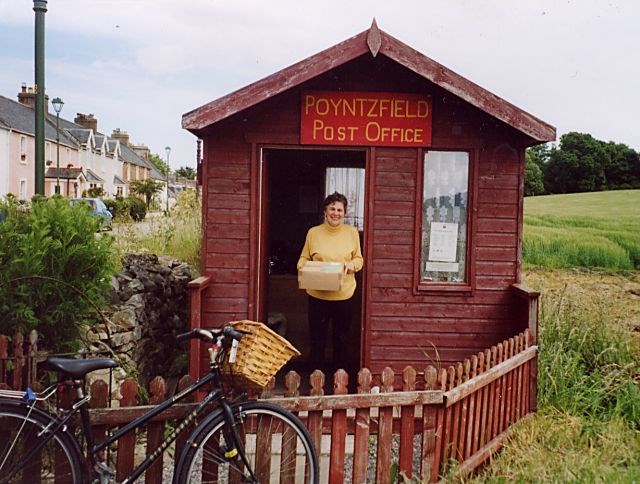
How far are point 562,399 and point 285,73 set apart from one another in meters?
4.12

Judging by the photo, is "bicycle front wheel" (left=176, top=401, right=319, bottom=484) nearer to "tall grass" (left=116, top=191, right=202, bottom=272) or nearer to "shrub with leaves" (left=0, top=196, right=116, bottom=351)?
"shrub with leaves" (left=0, top=196, right=116, bottom=351)

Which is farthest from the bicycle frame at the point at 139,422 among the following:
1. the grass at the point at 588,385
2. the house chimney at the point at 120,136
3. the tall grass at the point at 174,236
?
the house chimney at the point at 120,136

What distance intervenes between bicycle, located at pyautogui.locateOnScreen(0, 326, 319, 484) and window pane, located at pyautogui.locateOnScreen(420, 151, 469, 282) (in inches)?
129

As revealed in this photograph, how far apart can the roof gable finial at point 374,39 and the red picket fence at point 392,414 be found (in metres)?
2.90

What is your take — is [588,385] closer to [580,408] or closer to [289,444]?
[580,408]

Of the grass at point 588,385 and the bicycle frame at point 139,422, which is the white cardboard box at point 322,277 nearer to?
the grass at point 588,385

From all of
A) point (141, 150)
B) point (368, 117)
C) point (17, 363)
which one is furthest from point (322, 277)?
point (141, 150)

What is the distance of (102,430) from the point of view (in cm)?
432

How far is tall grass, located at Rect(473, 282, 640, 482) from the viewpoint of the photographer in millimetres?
5285

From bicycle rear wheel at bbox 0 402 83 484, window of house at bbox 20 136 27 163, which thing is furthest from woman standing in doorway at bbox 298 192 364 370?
window of house at bbox 20 136 27 163

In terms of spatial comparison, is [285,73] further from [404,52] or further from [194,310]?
[194,310]

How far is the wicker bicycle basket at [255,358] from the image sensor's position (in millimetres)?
4215

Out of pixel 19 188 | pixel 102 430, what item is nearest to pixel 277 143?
pixel 102 430

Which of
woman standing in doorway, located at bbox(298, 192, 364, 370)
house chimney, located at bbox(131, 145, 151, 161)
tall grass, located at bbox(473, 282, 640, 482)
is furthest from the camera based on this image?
house chimney, located at bbox(131, 145, 151, 161)
